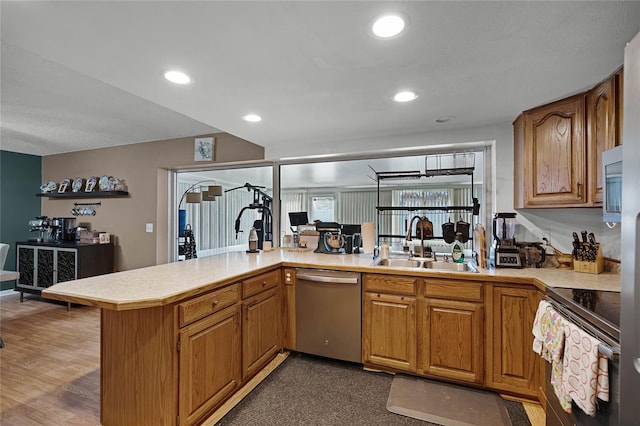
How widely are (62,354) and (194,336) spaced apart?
2015 millimetres

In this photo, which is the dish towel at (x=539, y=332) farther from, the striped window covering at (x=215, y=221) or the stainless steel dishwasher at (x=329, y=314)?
the striped window covering at (x=215, y=221)

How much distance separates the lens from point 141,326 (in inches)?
61.7

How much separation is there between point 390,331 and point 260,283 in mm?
1074

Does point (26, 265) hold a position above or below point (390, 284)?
below

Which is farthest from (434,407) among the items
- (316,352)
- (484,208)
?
(484,208)

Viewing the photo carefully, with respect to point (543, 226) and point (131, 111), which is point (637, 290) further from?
point (131, 111)

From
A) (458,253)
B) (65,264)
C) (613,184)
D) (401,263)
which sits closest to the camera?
(613,184)

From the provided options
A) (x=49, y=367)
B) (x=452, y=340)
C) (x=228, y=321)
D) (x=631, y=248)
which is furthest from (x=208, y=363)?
(x=631, y=248)

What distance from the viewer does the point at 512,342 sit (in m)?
2.00

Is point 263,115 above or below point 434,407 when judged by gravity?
above

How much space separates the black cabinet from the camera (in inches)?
160

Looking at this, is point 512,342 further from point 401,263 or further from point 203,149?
point 203,149

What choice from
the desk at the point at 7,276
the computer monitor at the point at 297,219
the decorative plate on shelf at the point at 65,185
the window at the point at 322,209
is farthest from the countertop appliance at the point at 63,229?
the window at the point at 322,209

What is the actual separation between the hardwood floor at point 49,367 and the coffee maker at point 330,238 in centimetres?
211
